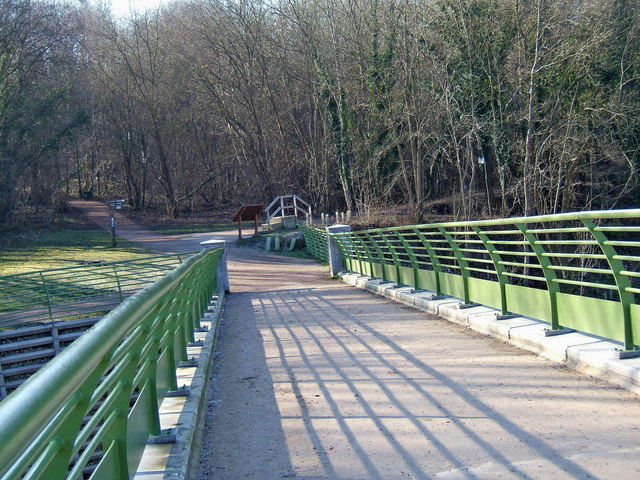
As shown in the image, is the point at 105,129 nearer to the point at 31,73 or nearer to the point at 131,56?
the point at 131,56

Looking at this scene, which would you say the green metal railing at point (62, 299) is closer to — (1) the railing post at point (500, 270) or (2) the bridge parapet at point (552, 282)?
(2) the bridge parapet at point (552, 282)

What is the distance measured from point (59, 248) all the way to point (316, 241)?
463 inches

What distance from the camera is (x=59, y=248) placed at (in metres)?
31.0

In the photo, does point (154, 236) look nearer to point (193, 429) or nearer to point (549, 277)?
point (549, 277)

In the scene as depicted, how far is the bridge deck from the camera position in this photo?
4.45 m

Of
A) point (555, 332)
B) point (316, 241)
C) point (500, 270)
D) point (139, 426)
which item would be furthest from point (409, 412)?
point (316, 241)

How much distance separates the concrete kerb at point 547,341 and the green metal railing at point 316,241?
15.2m

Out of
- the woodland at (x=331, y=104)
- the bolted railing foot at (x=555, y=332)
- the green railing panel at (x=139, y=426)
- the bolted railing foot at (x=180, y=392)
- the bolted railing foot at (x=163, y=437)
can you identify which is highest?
the woodland at (x=331, y=104)

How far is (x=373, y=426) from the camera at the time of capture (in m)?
5.37

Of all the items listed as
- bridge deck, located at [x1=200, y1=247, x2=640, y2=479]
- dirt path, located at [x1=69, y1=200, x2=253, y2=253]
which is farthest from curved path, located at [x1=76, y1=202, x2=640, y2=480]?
dirt path, located at [x1=69, y1=200, x2=253, y2=253]

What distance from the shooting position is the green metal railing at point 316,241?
27.2 m

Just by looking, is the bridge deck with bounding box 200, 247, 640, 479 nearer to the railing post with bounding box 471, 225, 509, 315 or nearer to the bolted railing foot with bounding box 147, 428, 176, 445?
the bolted railing foot with bounding box 147, 428, 176, 445

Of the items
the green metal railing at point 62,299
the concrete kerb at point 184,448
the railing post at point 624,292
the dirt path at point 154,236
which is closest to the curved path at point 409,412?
the concrete kerb at point 184,448

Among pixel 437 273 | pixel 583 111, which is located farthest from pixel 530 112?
pixel 437 273
